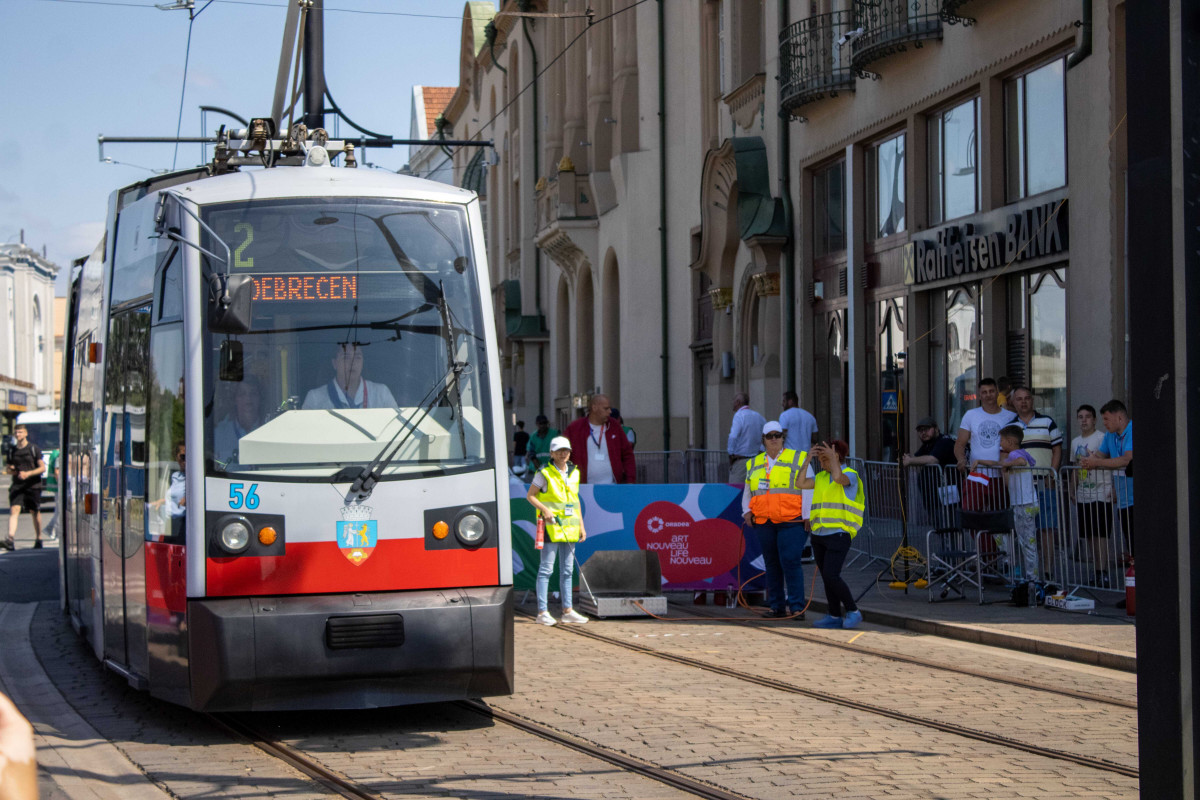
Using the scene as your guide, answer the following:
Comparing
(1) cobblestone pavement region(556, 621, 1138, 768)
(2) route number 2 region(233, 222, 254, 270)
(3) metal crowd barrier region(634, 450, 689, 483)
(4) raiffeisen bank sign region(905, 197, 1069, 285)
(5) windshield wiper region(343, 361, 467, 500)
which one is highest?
(4) raiffeisen bank sign region(905, 197, 1069, 285)

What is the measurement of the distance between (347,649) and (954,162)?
13797 mm

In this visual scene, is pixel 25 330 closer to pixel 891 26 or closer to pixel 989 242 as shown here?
pixel 891 26

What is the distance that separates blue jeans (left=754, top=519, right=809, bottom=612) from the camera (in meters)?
Answer: 12.8

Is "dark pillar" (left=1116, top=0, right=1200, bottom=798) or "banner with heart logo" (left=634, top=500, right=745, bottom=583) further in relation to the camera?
"banner with heart logo" (left=634, top=500, right=745, bottom=583)

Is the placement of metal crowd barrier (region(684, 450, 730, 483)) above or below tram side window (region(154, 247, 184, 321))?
below

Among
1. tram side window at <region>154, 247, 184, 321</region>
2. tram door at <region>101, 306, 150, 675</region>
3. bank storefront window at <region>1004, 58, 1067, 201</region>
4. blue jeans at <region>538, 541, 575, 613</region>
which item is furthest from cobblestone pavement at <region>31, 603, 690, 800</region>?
bank storefront window at <region>1004, 58, 1067, 201</region>

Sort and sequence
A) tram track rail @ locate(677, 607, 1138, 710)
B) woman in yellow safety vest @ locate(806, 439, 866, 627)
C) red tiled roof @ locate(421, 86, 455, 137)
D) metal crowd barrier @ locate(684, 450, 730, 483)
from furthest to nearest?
red tiled roof @ locate(421, 86, 455, 137)
metal crowd barrier @ locate(684, 450, 730, 483)
woman in yellow safety vest @ locate(806, 439, 866, 627)
tram track rail @ locate(677, 607, 1138, 710)

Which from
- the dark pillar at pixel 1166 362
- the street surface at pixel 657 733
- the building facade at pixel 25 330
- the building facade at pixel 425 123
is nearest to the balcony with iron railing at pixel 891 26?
the street surface at pixel 657 733

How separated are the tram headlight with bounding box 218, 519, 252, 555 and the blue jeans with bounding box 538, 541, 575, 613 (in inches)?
205

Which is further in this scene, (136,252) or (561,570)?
(561,570)

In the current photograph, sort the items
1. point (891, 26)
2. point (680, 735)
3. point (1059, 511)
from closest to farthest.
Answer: point (680, 735) → point (1059, 511) → point (891, 26)

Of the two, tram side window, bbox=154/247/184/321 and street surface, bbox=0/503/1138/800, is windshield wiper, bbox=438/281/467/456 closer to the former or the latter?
tram side window, bbox=154/247/184/321

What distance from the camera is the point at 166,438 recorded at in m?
7.93

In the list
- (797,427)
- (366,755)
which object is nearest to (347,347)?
(366,755)
